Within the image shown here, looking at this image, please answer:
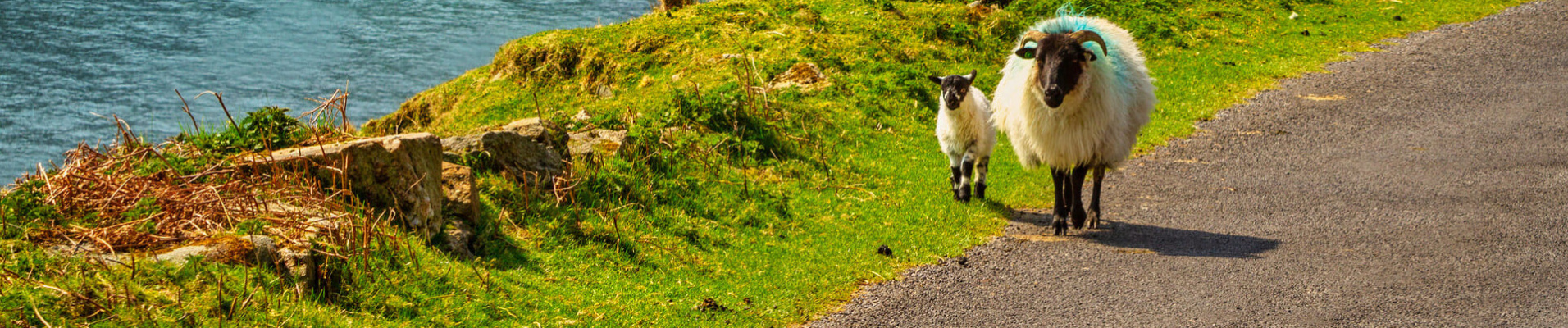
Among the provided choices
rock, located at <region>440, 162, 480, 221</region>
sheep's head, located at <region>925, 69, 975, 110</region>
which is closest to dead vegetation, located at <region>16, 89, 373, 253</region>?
rock, located at <region>440, 162, 480, 221</region>

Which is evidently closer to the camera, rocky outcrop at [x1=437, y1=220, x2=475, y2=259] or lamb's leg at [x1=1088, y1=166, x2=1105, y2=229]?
rocky outcrop at [x1=437, y1=220, x2=475, y2=259]

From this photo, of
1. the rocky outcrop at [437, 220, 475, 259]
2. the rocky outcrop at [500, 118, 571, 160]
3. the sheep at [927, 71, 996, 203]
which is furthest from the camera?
the rocky outcrop at [500, 118, 571, 160]

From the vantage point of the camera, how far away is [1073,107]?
9562 mm

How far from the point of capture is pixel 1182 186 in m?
11.4

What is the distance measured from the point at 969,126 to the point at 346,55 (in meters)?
23.4

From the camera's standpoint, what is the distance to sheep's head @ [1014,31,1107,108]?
30.1 feet

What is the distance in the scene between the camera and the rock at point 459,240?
26.9 ft

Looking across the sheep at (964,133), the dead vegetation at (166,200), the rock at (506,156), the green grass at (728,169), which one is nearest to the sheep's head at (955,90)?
the sheep at (964,133)

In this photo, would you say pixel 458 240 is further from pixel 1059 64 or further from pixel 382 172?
pixel 1059 64

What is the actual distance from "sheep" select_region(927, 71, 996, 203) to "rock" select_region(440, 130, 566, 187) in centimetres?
343

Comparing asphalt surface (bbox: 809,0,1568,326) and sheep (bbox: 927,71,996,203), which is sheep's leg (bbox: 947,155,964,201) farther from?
asphalt surface (bbox: 809,0,1568,326)

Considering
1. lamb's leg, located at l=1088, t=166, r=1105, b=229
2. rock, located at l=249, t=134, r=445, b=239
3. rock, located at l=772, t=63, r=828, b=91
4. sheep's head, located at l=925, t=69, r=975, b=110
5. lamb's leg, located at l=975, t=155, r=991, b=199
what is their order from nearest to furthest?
rock, located at l=249, t=134, r=445, b=239 → lamb's leg, located at l=1088, t=166, r=1105, b=229 → sheep's head, located at l=925, t=69, r=975, b=110 → lamb's leg, located at l=975, t=155, r=991, b=199 → rock, located at l=772, t=63, r=828, b=91

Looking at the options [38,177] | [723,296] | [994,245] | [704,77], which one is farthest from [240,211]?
[704,77]

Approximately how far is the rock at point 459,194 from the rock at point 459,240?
0.30ft
